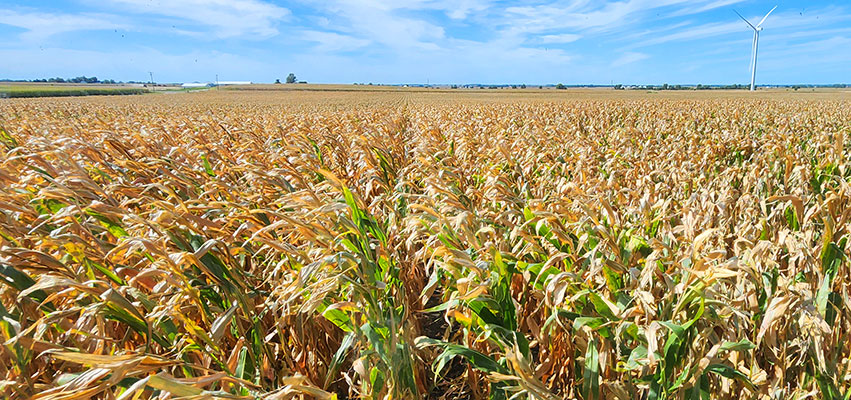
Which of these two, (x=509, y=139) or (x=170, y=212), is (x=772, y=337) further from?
(x=509, y=139)

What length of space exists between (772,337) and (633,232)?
109 cm

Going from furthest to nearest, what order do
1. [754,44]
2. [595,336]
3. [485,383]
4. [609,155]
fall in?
[754,44], [609,155], [485,383], [595,336]

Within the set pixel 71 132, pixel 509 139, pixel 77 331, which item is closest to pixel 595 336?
pixel 77 331

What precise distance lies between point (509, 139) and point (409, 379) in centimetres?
576

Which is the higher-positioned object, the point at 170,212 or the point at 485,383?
the point at 170,212

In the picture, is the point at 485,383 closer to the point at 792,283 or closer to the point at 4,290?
the point at 792,283

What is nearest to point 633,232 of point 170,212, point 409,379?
point 409,379

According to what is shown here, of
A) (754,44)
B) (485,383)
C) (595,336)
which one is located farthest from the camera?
(754,44)

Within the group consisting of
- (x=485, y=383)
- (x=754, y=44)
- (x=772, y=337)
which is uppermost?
(x=754, y=44)

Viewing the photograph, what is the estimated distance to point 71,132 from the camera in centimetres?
704

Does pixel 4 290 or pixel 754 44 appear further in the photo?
pixel 754 44

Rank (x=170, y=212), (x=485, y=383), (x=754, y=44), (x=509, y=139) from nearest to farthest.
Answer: (x=170, y=212)
(x=485, y=383)
(x=509, y=139)
(x=754, y=44)

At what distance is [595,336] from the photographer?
1847mm

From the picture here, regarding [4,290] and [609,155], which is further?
[609,155]
